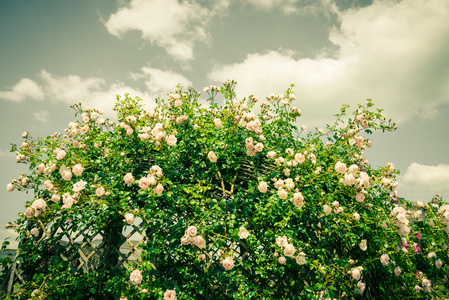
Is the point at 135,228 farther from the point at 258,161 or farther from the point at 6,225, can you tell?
the point at 6,225

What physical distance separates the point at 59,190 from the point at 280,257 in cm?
304

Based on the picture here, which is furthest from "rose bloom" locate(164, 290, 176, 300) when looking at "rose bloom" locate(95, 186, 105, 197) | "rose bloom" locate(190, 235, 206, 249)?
"rose bloom" locate(95, 186, 105, 197)

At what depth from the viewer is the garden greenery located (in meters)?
2.97

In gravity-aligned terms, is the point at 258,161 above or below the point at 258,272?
above

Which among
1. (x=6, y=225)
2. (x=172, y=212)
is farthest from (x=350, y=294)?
(x=6, y=225)

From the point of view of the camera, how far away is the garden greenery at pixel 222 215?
2.97 meters

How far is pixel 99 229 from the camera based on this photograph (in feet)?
11.2

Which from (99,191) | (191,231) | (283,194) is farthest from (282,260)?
(99,191)

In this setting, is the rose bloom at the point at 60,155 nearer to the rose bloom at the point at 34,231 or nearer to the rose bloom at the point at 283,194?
the rose bloom at the point at 34,231

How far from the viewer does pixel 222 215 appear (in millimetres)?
3053

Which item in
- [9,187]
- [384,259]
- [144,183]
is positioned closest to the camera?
[144,183]

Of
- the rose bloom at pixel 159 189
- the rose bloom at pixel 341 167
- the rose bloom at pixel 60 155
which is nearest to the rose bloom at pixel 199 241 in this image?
the rose bloom at pixel 159 189

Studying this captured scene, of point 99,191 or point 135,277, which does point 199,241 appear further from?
point 99,191

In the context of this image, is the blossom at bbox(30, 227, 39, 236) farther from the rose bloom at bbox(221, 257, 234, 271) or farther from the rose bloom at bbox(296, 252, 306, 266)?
the rose bloom at bbox(296, 252, 306, 266)
